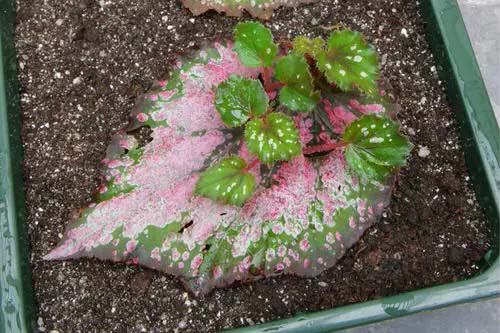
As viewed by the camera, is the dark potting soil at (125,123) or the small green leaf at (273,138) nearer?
the small green leaf at (273,138)

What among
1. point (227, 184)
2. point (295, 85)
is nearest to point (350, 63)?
point (295, 85)

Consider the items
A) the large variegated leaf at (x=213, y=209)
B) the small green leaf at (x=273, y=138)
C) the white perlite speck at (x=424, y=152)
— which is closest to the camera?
the small green leaf at (x=273, y=138)

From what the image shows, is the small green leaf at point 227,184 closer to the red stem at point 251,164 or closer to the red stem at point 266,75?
the red stem at point 251,164

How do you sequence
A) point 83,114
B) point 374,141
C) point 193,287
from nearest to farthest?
point 374,141, point 193,287, point 83,114

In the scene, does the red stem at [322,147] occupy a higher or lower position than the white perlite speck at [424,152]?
higher

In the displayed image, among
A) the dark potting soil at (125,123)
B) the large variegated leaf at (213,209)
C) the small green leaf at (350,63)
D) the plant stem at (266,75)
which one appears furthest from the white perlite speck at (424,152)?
the plant stem at (266,75)

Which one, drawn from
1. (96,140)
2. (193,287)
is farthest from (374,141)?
(96,140)

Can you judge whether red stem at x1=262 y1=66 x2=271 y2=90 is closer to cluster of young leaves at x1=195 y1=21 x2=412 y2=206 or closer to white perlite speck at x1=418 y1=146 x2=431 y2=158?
cluster of young leaves at x1=195 y1=21 x2=412 y2=206

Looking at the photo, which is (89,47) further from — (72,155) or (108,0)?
(72,155)
